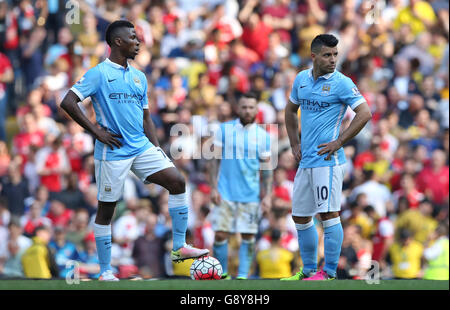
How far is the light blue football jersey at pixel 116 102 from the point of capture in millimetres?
9102

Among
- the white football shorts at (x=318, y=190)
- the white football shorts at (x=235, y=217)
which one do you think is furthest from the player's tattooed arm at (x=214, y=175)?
the white football shorts at (x=318, y=190)

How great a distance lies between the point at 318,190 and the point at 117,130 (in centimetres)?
207

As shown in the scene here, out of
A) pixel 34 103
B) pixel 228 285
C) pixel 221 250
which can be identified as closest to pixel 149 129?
pixel 228 285

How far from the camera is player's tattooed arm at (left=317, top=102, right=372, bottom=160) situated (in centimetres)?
912

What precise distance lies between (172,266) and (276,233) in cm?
169

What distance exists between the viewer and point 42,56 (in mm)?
17703

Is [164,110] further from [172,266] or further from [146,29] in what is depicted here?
[172,266]

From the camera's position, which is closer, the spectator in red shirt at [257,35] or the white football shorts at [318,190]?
the white football shorts at [318,190]

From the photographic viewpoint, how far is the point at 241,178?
468 inches

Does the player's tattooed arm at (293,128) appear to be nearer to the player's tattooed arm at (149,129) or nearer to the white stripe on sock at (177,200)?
the white stripe on sock at (177,200)

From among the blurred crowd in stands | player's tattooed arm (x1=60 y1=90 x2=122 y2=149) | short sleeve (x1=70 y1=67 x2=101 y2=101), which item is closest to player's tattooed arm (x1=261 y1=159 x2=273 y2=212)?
the blurred crowd in stands

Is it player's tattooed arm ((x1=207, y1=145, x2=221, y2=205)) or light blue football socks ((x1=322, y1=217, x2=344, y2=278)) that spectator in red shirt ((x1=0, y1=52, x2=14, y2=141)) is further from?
light blue football socks ((x1=322, y1=217, x2=344, y2=278))

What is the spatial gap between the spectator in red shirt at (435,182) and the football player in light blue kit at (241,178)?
457 centimetres

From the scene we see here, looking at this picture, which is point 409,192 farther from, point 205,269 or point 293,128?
point 205,269
